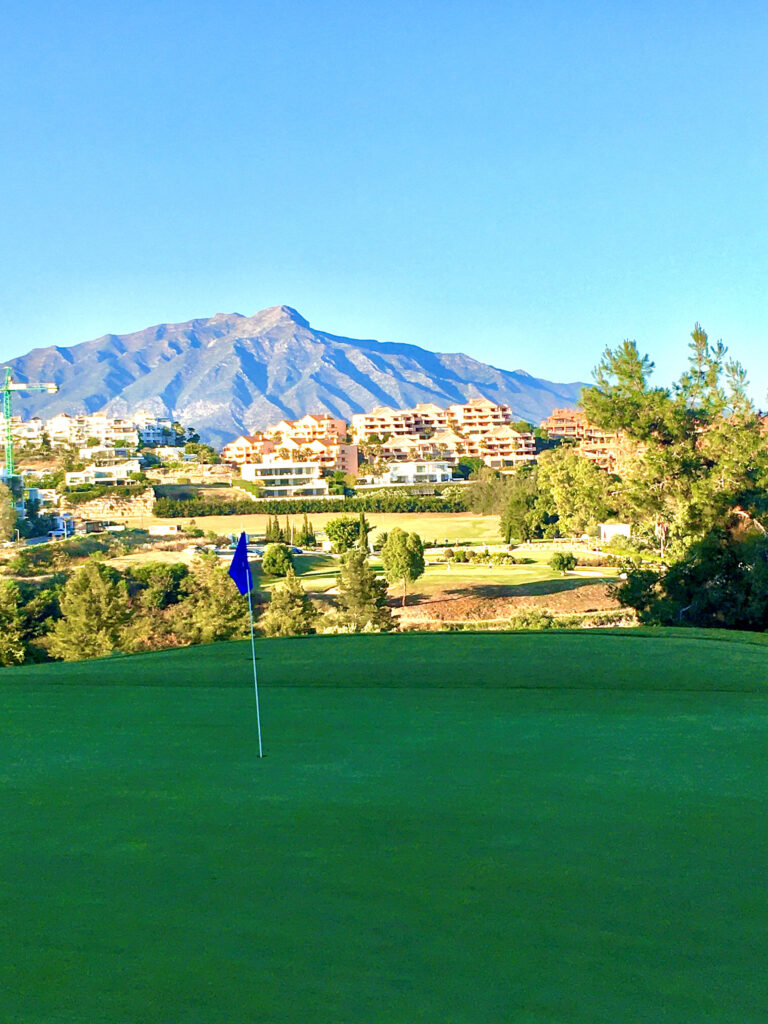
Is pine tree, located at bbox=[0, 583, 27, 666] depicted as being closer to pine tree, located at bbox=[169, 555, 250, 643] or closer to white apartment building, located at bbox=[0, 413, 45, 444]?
pine tree, located at bbox=[169, 555, 250, 643]

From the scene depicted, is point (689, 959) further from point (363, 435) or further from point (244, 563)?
point (363, 435)

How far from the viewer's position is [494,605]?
5422 centimetres

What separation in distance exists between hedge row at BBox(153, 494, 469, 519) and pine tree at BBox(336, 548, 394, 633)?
5545cm

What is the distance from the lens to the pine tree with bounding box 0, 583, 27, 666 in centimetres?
3331

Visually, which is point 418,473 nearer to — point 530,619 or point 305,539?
point 305,539

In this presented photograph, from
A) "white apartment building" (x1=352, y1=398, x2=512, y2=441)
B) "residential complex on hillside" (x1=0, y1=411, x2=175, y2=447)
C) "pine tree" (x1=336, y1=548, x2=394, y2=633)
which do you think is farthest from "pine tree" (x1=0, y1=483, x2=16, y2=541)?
"white apartment building" (x1=352, y1=398, x2=512, y2=441)

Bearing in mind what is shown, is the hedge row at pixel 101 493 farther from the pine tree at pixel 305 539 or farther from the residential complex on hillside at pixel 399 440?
the residential complex on hillside at pixel 399 440

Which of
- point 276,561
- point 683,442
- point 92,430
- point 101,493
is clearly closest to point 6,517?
point 276,561

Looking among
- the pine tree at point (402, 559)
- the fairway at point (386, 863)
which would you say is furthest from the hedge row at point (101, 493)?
the fairway at point (386, 863)

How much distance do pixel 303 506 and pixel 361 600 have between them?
5918 cm

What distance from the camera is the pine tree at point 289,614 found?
36.8m

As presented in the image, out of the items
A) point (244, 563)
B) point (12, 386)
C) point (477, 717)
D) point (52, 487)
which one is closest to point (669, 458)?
point (477, 717)

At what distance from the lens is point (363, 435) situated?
520ft

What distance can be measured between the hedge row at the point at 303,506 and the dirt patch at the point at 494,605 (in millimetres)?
43742
